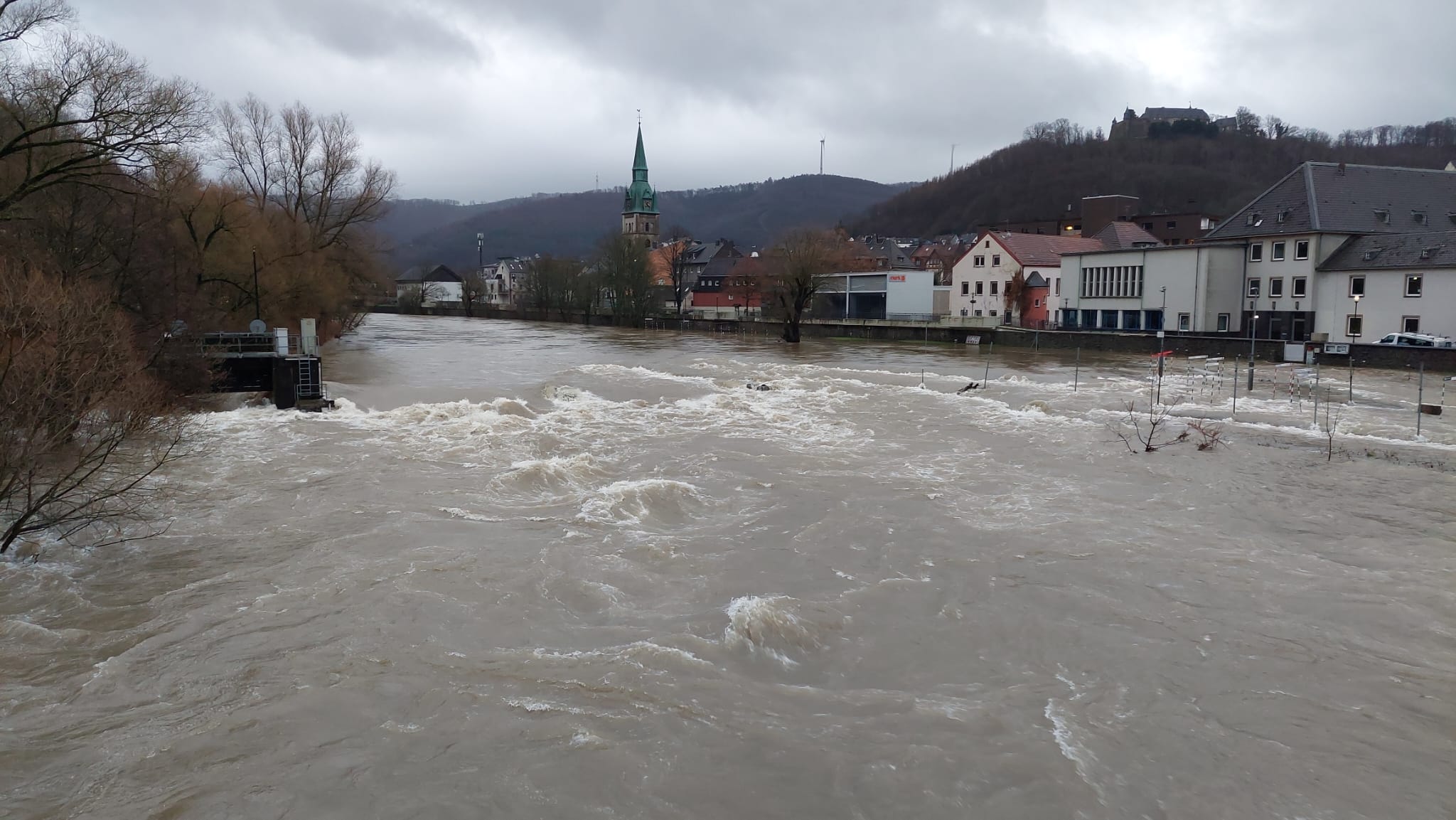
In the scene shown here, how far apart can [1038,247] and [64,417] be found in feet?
205

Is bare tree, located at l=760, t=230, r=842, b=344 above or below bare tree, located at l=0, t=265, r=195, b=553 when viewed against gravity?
above

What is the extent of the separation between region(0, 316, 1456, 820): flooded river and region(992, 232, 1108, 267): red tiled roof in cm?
4712

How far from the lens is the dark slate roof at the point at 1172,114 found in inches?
6176

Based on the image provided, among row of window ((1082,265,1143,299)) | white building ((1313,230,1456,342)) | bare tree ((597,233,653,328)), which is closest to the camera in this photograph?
white building ((1313,230,1456,342))

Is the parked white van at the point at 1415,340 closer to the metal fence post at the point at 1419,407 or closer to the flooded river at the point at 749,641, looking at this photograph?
the metal fence post at the point at 1419,407

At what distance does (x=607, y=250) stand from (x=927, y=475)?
2659 inches

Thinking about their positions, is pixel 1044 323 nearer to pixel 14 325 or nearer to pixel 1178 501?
pixel 1178 501

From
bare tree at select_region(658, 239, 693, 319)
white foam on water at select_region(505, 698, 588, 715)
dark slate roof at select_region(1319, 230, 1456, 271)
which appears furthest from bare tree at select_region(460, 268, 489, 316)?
white foam on water at select_region(505, 698, 588, 715)

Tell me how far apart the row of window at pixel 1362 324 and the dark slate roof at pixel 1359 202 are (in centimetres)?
444

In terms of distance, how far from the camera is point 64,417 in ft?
34.1

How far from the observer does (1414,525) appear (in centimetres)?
1300

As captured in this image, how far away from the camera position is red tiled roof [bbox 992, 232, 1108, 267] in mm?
63156

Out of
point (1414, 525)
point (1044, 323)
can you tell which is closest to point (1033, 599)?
point (1414, 525)

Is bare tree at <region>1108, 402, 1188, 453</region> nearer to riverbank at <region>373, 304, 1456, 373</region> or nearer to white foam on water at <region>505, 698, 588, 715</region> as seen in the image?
white foam on water at <region>505, 698, 588, 715</region>
